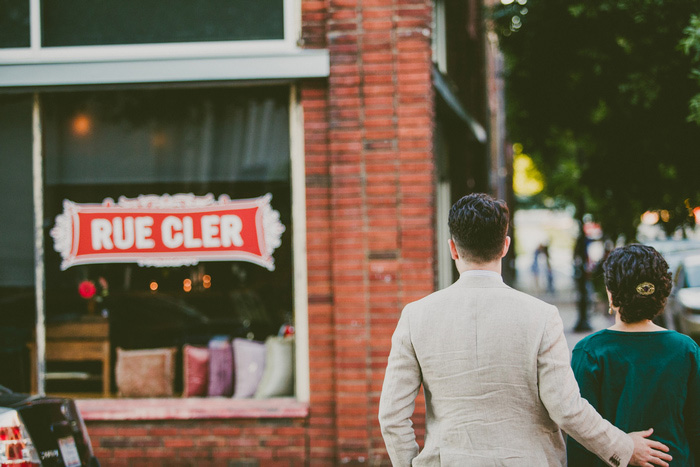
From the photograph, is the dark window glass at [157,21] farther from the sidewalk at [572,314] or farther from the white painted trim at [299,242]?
the sidewalk at [572,314]

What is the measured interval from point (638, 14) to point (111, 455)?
5880 millimetres

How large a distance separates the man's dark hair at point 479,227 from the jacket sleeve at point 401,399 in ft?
1.11

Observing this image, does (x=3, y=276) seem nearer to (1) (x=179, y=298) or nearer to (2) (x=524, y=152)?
(1) (x=179, y=298)

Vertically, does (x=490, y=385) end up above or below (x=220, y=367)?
above

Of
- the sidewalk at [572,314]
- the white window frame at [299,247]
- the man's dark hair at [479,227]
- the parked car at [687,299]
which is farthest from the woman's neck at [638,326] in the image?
the sidewalk at [572,314]

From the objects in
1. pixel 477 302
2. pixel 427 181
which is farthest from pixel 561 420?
pixel 427 181

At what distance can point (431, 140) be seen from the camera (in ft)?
19.2

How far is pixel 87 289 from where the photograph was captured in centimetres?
631

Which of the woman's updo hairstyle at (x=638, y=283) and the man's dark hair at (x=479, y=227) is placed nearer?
the man's dark hair at (x=479, y=227)

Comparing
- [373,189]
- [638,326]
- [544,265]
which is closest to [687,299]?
[373,189]

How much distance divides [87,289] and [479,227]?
4454 millimetres

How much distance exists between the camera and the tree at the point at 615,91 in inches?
277

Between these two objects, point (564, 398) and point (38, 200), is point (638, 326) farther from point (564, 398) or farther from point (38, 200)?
point (38, 200)

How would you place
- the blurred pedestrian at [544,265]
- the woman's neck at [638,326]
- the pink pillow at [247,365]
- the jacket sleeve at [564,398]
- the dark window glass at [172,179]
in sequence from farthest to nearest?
the blurred pedestrian at [544,265]
the pink pillow at [247,365]
the dark window glass at [172,179]
the woman's neck at [638,326]
the jacket sleeve at [564,398]
